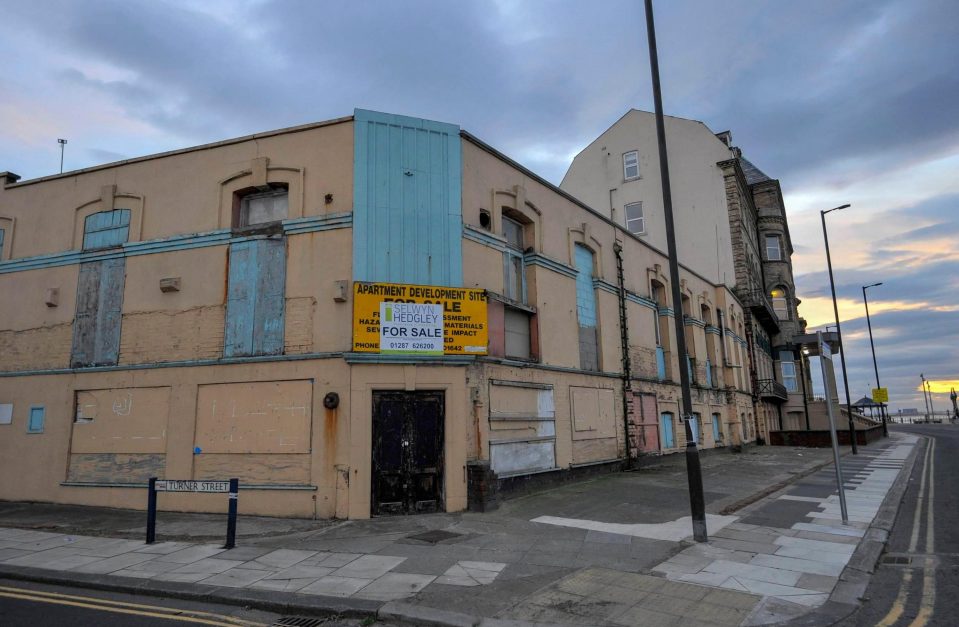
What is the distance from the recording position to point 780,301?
4369cm

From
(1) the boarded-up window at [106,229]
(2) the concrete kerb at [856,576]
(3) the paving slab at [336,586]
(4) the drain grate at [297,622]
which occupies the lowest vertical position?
(4) the drain grate at [297,622]

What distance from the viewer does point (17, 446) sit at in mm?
14242

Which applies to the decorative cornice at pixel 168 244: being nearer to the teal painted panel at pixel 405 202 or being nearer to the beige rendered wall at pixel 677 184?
the teal painted panel at pixel 405 202

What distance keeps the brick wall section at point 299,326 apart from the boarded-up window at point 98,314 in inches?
189

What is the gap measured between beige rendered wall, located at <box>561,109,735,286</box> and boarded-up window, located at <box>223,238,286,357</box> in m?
24.2

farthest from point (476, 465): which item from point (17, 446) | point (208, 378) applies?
point (17, 446)

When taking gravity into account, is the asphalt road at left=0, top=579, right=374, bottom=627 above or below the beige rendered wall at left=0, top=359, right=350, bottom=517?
below

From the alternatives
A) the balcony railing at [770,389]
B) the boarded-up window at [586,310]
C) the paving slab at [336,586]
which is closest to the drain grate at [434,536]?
the paving slab at [336,586]

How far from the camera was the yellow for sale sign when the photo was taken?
11805 mm

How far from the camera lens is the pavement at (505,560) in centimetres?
639

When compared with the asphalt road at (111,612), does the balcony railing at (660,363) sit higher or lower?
higher

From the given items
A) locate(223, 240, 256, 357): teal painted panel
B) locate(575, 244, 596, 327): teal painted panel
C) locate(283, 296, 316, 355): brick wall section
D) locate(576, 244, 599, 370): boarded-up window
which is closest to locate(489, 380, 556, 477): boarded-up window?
locate(576, 244, 599, 370): boarded-up window

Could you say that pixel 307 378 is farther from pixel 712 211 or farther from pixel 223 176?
pixel 712 211

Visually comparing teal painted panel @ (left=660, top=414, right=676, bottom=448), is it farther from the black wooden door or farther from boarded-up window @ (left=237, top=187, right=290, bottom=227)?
boarded-up window @ (left=237, top=187, right=290, bottom=227)
